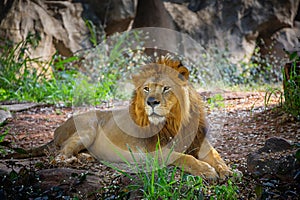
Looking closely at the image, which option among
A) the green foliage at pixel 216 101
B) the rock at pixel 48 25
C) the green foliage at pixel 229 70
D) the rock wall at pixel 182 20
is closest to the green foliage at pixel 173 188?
the green foliage at pixel 216 101

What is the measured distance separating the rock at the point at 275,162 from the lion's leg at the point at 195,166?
29cm

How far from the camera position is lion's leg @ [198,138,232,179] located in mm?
3935

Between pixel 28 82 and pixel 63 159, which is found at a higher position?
pixel 63 159

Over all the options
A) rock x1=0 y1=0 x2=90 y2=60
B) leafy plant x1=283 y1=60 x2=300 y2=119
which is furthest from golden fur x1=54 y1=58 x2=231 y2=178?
rock x1=0 y1=0 x2=90 y2=60

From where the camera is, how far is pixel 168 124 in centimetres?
421

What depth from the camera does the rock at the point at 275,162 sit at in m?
3.33

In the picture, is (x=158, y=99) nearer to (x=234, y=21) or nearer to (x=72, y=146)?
(x=72, y=146)

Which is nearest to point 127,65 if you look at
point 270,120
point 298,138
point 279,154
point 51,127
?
point 51,127

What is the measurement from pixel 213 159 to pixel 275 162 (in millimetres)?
663

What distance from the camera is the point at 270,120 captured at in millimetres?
5812

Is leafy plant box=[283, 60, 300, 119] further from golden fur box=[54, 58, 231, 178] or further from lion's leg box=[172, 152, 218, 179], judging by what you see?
lion's leg box=[172, 152, 218, 179]

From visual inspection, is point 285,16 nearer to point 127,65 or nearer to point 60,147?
point 127,65

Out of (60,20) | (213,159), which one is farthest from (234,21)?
(213,159)

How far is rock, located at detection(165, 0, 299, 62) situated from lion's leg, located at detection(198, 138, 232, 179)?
8.02 meters
